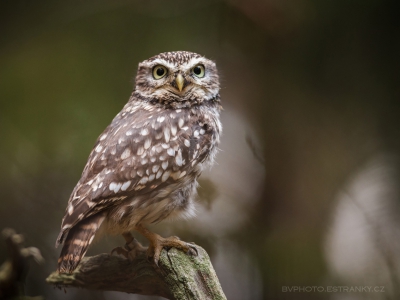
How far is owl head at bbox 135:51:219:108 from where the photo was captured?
1.72 metres

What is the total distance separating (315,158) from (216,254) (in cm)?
79

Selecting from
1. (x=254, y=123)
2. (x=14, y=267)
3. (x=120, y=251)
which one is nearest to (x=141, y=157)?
(x=120, y=251)

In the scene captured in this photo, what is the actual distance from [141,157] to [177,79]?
369mm

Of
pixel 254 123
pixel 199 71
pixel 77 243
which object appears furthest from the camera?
pixel 254 123

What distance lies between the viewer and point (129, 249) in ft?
5.87

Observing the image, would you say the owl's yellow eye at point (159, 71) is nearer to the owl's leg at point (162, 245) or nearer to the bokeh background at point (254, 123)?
the bokeh background at point (254, 123)

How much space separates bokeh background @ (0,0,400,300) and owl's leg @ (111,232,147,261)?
0.20 metres

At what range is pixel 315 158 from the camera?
92.1 inches

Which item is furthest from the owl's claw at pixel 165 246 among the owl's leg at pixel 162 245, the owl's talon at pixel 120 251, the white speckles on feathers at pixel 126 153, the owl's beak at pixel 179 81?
the owl's beak at pixel 179 81

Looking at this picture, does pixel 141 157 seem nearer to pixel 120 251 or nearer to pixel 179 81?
pixel 179 81

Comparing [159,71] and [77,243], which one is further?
[159,71]

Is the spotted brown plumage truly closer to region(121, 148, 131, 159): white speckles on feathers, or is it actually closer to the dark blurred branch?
region(121, 148, 131, 159): white speckles on feathers

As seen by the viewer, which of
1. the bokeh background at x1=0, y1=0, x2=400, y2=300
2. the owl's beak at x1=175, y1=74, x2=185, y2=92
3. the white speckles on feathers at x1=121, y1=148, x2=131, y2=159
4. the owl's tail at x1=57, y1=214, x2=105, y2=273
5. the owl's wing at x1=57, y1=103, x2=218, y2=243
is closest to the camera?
the owl's tail at x1=57, y1=214, x2=105, y2=273

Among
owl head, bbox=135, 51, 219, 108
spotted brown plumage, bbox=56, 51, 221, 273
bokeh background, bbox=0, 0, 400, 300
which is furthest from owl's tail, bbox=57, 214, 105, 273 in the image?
owl head, bbox=135, 51, 219, 108
